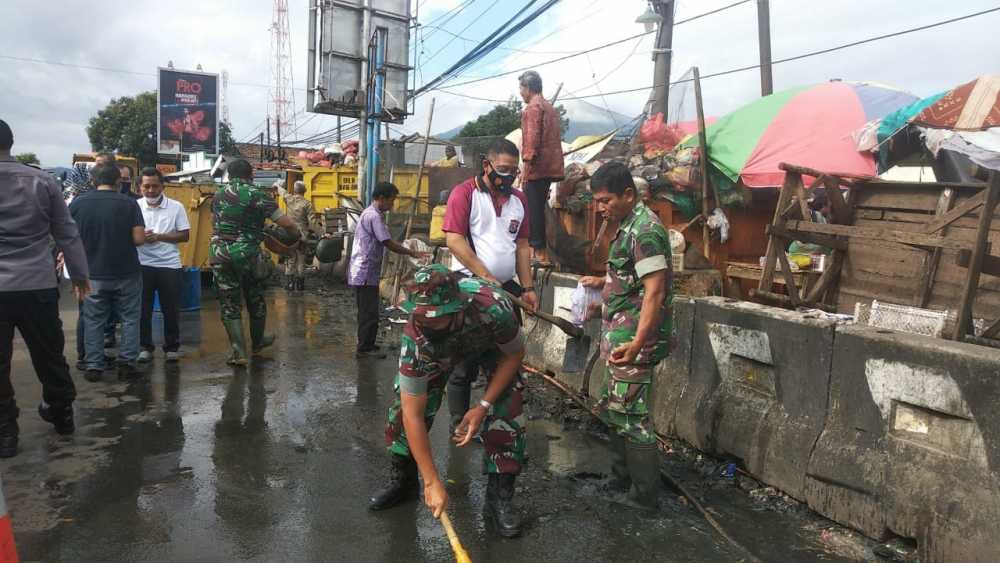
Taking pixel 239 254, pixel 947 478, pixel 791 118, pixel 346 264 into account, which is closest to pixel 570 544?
pixel 947 478

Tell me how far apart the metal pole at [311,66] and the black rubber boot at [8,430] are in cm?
1099

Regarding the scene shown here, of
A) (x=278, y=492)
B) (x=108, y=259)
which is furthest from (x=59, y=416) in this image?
(x=278, y=492)

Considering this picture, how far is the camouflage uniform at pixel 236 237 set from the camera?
5.71 meters

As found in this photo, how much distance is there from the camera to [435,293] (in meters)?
2.65

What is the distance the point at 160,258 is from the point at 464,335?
4367 millimetres

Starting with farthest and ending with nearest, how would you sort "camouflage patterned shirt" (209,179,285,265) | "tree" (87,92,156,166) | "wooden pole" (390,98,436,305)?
"tree" (87,92,156,166) → "wooden pole" (390,98,436,305) → "camouflage patterned shirt" (209,179,285,265)

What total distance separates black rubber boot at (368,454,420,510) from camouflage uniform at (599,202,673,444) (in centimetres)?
107

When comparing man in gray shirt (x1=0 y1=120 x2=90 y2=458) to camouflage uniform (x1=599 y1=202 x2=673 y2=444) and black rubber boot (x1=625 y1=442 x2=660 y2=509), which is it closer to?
camouflage uniform (x1=599 y1=202 x2=673 y2=444)

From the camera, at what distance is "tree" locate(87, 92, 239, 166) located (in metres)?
34.4

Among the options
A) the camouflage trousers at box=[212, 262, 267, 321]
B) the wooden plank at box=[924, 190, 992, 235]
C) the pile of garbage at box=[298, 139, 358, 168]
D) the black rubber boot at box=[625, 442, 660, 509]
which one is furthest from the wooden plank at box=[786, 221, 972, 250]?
the pile of garbage at box=[298, 139, 358, 168]

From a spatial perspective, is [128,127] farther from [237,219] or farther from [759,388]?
[759,388]

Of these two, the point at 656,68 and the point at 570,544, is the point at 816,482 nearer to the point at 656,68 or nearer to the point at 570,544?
the point at 570,544

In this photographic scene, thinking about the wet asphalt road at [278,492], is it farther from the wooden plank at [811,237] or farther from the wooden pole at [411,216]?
the wooden pole at [411,216]

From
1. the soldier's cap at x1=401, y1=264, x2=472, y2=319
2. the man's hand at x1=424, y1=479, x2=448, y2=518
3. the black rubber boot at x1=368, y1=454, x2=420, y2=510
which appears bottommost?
the black rubber boot at x1=368, y1=454, x2=420, y2=510
